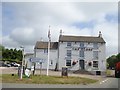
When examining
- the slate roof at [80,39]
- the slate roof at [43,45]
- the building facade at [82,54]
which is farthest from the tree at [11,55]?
the building facade at [82,54]

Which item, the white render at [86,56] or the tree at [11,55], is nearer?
the white render at [86,56]

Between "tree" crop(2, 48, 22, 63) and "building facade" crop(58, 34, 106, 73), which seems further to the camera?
"tree" crop(2, 48, 22, 63)

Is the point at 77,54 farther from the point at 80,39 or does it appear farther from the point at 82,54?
the point at 80,39

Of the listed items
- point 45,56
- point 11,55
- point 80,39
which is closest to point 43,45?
point 45,56

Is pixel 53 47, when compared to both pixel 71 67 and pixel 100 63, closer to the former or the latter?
pixel 71 67

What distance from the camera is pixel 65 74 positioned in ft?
109

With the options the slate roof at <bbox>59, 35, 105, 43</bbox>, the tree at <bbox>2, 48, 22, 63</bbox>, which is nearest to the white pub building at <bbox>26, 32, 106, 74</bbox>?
the slate roof at <bbox>59, 35, 105, 43</bbox>

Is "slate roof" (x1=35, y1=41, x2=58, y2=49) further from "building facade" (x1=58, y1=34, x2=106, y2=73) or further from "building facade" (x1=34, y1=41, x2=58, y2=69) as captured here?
"building facade" (x1=58, y1=34, x2=106, y2=73)

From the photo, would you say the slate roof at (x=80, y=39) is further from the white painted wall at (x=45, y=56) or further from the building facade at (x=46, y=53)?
the white painted wall at (x=45, y=56)

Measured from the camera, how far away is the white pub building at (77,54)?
195 feet

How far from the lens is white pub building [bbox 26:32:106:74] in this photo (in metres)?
59.4

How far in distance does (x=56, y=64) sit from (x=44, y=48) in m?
4.85

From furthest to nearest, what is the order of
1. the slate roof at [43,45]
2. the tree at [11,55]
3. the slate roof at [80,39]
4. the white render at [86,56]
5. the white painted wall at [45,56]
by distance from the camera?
the tree at [11,55]
the slate roof at [43,45]
the slate roof at [80,39]
the white painted wall at [45,56]
the white render at [86,56]

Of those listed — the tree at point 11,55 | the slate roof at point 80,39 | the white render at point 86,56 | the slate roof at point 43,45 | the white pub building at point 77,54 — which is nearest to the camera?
the white render at point 86,56
